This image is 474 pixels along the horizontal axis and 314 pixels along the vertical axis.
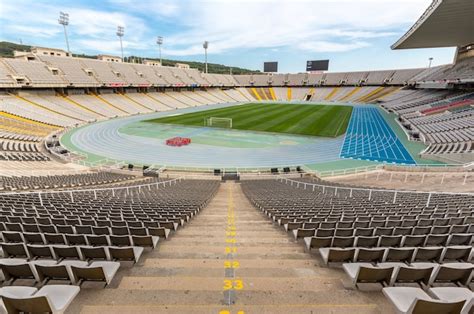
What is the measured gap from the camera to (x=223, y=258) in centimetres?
546

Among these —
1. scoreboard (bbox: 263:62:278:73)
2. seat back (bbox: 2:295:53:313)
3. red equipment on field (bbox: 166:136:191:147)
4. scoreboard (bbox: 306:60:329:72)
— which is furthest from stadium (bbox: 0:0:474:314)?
scoreboard (bbox: 263:62:278:73)

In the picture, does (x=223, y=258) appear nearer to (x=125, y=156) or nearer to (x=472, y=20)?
(x=125, y=156)

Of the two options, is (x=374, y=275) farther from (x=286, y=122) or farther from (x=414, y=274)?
(x=286, y=122)

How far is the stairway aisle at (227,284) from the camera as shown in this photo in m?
3.72

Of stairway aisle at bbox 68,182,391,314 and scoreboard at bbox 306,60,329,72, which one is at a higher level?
scoreboard at bbox 306,60,329,72

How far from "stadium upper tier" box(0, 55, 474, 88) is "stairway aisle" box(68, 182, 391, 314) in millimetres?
51297

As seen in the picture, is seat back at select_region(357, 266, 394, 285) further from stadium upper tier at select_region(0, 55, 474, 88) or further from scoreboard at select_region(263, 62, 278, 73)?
scoreboard at select_region(263, 62, 278, 73)

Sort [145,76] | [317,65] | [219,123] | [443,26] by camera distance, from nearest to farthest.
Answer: [443,26] → [219,123] → [145,76] → [317,65]

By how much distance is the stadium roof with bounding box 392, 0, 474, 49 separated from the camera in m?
27.1

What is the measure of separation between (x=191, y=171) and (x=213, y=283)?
19637 mm

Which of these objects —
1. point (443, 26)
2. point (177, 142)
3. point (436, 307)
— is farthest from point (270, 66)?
point (436, 307)

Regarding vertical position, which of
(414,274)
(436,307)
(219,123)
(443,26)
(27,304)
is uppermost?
(443,26)

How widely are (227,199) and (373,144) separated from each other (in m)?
25.6

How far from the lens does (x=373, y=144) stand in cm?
3241
